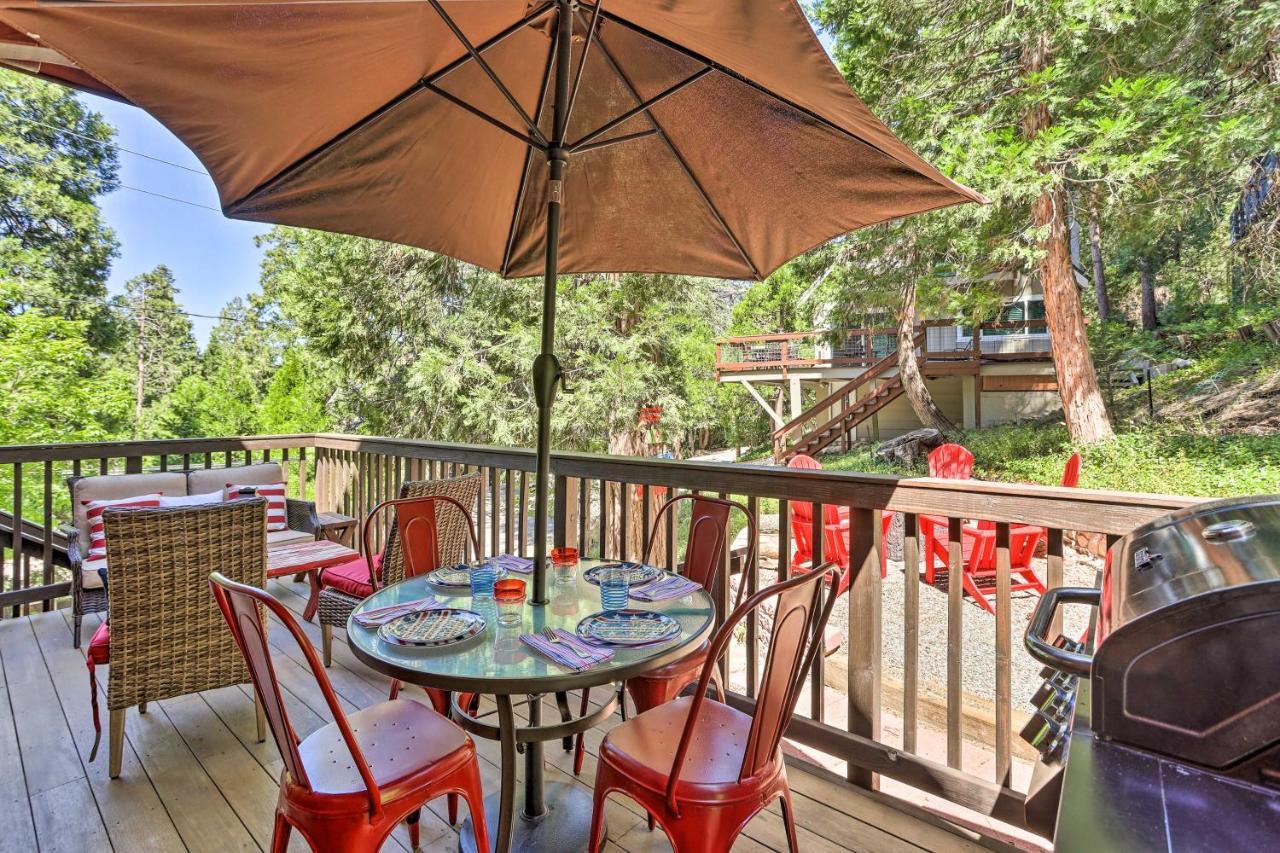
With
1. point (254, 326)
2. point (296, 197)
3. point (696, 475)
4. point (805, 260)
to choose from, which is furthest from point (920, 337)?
point (254, 326)

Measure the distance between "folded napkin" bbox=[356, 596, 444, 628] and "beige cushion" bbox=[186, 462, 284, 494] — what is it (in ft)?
9.89

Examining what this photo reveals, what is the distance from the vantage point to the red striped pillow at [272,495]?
3.69 meters

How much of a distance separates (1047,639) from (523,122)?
1.86m

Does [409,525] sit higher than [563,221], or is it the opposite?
[563,221]

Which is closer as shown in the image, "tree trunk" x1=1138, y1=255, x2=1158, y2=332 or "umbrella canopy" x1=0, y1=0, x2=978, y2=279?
"umbrella canopy" x1=0, y1=0, x2=978, y2=279

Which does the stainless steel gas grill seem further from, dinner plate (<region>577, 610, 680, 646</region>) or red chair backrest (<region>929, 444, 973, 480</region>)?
red chair backrest (<region>929, 444, 973, 480</region>)

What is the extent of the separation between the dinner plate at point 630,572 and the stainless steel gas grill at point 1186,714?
1.21 metres

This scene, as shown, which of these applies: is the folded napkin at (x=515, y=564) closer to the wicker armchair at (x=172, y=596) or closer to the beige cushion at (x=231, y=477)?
the wicker armchair at (x=172, y=596)

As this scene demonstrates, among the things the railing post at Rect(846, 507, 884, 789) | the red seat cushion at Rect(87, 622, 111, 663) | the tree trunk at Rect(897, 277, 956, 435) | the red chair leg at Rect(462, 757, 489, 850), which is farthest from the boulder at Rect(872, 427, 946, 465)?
the red seat cushion at Rect(87, 622, 111, 663)

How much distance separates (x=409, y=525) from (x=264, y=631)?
1223 millimetres

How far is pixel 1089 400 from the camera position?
8.02 m

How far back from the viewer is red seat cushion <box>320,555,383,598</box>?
9.39 feet

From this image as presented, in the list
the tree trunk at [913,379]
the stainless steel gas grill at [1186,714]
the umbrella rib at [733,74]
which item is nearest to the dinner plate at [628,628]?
the stainless steel gas grill at [1186,714]

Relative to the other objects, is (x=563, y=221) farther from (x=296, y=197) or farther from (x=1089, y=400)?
(x=1089, y=400)
